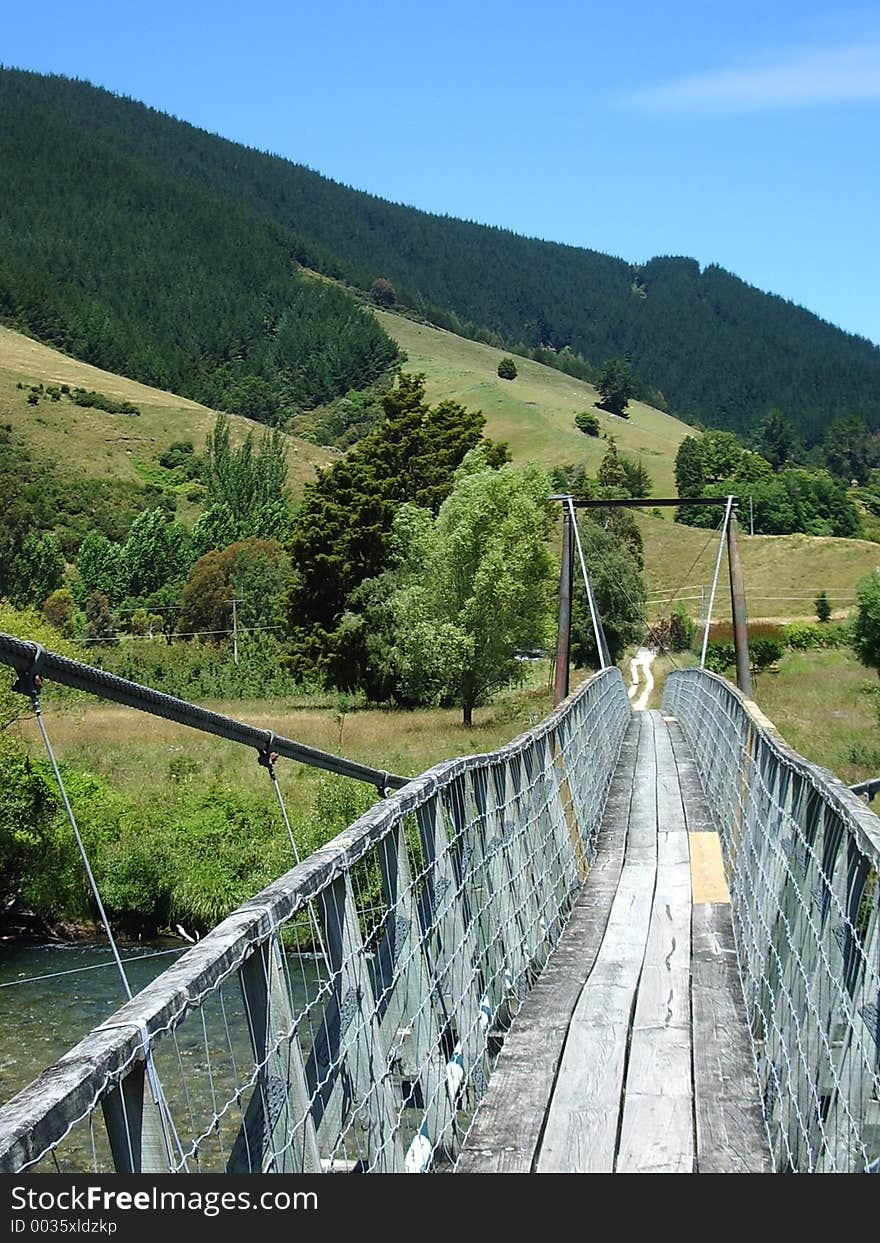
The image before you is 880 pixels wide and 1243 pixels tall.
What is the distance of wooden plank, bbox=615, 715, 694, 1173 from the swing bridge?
1 cm

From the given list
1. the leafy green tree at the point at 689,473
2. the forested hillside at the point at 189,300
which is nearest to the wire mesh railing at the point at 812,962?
the leafy green tree at the point at 689,473

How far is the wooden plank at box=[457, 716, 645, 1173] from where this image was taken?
11.2 feet

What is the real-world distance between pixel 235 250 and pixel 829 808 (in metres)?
191

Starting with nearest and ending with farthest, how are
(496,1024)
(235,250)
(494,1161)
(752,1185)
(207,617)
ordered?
1. (752,1185)
2. (494,1161)
3. (496,1024)
4. (207,617)
5. (235,250)

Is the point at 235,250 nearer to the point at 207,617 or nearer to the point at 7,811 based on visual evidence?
the point at 207,617

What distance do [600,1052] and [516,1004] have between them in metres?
0.64

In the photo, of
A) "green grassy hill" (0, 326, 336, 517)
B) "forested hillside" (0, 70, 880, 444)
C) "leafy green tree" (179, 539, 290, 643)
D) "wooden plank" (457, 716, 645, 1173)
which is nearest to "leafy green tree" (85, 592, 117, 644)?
"leafy green tree" (179, 539, 290, 643)

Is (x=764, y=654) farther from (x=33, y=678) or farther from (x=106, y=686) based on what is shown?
(x=33, y=678)

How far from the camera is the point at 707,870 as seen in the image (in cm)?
729

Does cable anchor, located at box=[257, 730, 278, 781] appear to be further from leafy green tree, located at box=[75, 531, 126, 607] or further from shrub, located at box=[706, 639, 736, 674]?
leafy green tree, located at box=[75, 531, 126, 607]

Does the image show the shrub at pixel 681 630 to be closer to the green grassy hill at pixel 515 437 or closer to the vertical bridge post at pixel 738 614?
the green grassy hill at pixel 515 437

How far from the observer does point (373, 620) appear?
38094 mm

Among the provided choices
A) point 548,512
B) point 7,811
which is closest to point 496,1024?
point 7,811

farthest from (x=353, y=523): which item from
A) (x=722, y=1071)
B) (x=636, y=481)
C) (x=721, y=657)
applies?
(x=636, y=481)
